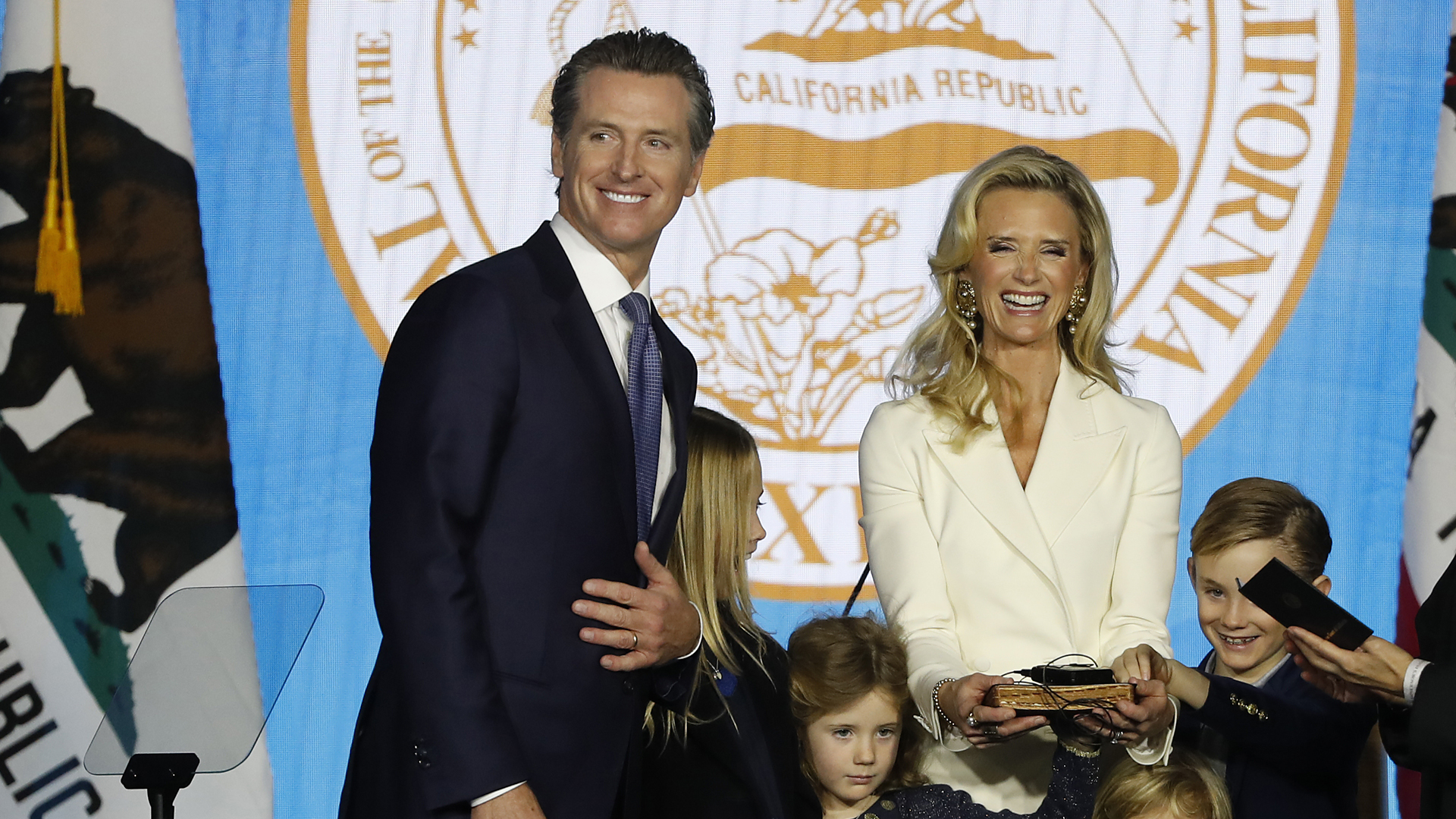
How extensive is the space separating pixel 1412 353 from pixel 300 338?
2.80m

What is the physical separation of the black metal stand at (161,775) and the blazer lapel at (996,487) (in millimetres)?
1175

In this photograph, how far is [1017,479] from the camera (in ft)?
7.02

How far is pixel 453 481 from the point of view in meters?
1.55

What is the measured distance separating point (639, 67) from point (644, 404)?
0.44 meters

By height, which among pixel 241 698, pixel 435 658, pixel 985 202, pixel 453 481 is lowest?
pixel 241 698

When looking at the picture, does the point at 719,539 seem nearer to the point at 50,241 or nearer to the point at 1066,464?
the point at 1066,464

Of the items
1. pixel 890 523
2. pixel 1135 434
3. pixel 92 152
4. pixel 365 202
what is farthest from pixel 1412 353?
pixel 92 152

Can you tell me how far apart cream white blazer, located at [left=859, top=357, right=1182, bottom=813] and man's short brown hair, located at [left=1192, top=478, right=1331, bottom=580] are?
49cm

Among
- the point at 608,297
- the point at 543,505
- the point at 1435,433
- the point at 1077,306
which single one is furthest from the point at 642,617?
the point at 1435,433

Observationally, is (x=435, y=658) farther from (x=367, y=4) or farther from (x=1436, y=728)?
(x=367, y=4)

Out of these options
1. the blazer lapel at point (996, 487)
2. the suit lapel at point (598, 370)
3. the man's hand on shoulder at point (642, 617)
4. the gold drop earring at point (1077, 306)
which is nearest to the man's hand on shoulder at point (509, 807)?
the man's hand on shoulder at point (642, 617)

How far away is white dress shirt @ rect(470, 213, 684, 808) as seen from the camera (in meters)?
1.82

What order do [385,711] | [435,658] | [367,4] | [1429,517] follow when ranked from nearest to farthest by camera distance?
[435,658] < [385,711] < [1429,517] < [367,4]

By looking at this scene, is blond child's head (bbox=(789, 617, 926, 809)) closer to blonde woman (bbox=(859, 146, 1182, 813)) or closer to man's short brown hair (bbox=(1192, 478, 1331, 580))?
blonde woman (bbox=(859, 146, 1182, 813))
